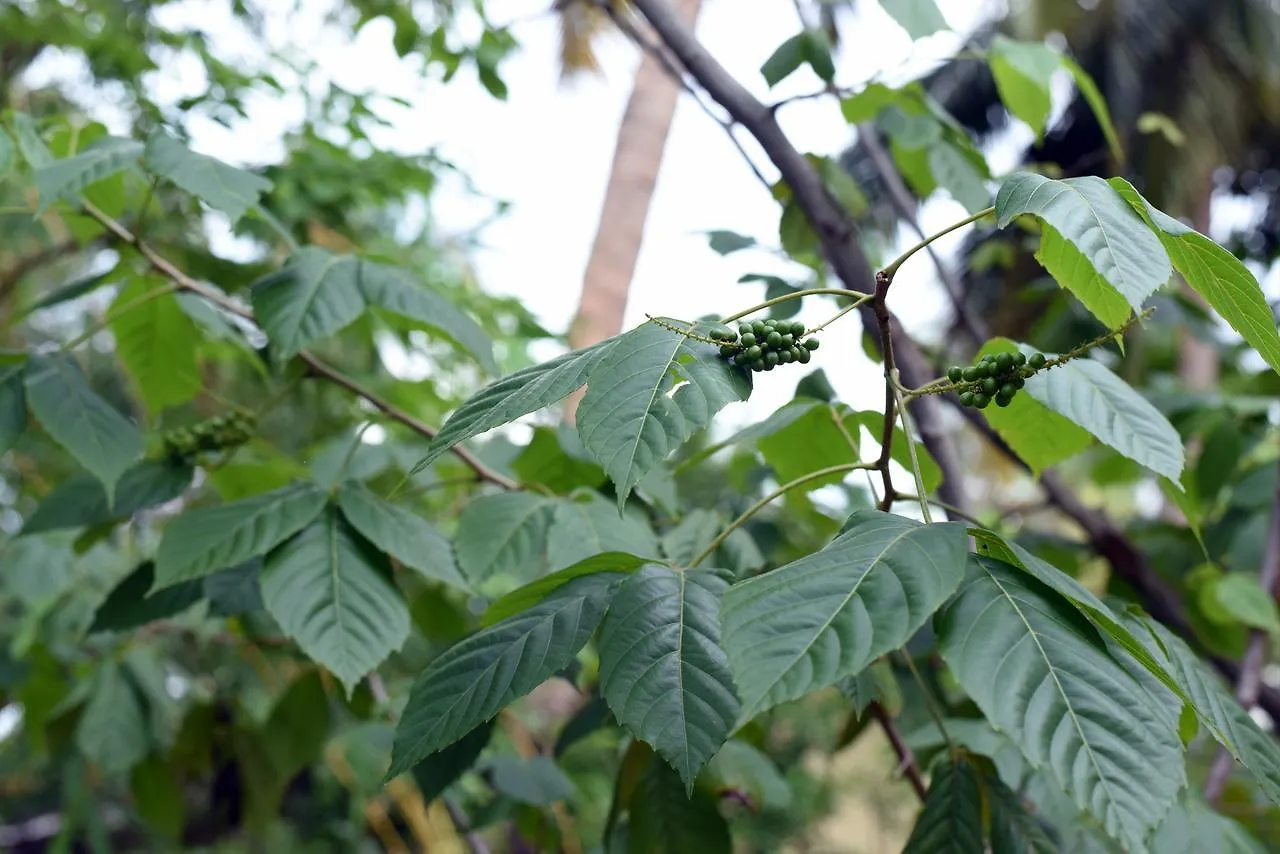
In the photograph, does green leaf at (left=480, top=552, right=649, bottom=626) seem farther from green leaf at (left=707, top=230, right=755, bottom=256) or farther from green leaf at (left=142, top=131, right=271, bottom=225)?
green leaf at (left=707, top=230, right=755, bottom=256)

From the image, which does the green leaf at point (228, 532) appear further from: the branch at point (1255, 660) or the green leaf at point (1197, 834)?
the branch at point (1255, 660)

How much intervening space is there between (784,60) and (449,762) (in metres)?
0.91

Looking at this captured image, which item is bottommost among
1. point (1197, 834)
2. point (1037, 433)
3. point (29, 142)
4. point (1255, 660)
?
point (1255, 660)

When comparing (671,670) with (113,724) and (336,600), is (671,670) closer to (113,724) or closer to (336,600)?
(336,600)

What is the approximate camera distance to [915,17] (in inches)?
43.9

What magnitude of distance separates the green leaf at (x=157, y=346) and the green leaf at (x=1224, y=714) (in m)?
1.15

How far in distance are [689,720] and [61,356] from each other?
2.99 feet

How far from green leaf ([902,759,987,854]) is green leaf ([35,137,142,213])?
0.95 m

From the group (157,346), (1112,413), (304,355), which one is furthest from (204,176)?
(1112,413)

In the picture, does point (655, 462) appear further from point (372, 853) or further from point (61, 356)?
point (372, 853)

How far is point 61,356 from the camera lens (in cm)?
116

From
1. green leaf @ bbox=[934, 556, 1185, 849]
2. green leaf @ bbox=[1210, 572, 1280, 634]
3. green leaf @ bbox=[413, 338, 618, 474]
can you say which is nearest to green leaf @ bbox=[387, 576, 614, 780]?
green leaf @ bbox=[413, 338, 618, 474]

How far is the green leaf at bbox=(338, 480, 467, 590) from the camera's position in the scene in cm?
100

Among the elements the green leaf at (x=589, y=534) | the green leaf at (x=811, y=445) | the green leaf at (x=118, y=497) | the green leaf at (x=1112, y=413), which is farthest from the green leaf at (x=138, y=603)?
the green leaf at (x=1112, y=413)
